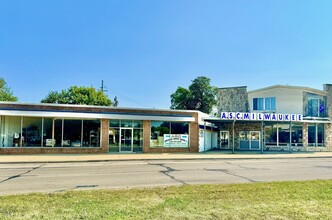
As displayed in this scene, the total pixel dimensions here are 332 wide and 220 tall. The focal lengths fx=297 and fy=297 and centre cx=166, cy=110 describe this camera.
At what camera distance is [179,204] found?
23.5 feet

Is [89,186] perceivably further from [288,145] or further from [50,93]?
[50,93]

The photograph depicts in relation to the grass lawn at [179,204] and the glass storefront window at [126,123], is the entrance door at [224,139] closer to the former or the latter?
the glass storefront window at [126,123]

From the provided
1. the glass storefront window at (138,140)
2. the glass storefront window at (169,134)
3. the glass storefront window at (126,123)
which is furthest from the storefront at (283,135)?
the glass storefront window at (126,123)

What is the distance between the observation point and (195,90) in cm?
5559

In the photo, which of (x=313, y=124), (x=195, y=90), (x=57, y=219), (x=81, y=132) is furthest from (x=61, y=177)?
(x=195, y=90)

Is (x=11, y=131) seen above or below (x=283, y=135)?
above

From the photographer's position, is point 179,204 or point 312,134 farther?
point 312,134

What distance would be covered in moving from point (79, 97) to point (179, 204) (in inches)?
1970

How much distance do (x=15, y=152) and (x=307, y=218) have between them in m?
23.5

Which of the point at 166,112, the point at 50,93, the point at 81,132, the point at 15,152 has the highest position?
the point at 50,93

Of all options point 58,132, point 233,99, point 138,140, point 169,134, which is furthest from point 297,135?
point 58,132

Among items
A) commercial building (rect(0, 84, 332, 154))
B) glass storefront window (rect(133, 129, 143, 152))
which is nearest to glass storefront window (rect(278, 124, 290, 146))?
commercial building (rect(0, 84, 332, 154))

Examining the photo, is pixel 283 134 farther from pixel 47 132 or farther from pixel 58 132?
pixel 47 132

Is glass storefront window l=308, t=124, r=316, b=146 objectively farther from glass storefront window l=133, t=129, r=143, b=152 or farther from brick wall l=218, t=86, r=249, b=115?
glass storefront window l=133, t=129, r=143, b=152
